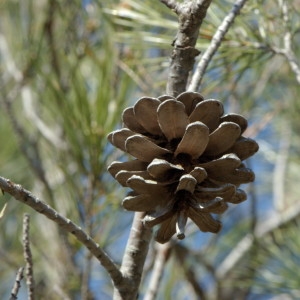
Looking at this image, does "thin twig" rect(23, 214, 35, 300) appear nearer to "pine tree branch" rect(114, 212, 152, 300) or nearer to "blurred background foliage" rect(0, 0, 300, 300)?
"pine tree branch" rect(114, 212, 152, 300)

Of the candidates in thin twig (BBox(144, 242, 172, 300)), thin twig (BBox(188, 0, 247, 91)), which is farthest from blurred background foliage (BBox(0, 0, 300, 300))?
thin twig (BBox(188, 0, 247, 91))

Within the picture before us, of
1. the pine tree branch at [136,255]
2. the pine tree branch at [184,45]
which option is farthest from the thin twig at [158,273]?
the pine tree branch at [184,45]

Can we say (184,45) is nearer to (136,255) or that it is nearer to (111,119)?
(136,255)

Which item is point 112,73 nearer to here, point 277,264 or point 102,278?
point 277,264

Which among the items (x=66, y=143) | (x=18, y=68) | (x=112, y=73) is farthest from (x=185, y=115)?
(x=18, y=68)

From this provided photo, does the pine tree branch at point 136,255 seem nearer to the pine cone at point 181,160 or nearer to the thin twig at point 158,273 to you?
the pine cone at point 181,160
